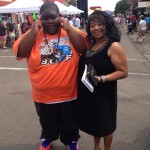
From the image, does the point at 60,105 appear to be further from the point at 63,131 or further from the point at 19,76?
the point at 19,76

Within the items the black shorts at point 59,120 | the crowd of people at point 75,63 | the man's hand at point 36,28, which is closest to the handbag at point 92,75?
the crowd of people at point 75,63

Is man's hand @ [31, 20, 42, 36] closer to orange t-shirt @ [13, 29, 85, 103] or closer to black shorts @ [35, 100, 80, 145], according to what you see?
orange t-shirt @ [13, 29, 85, 103]

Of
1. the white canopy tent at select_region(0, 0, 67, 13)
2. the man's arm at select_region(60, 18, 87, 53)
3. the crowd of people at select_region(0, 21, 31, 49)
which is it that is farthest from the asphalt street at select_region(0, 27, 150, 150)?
the crowd of people at select_region(0, 21, 31, 49)

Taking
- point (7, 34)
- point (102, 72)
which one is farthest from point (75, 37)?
point (7, 34)

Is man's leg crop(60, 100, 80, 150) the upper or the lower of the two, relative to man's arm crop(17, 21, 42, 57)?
lower

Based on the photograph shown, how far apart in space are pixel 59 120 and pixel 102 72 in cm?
84

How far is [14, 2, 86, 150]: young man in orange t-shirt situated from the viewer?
2.88m

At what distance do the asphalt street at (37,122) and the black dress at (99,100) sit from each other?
2.68ft

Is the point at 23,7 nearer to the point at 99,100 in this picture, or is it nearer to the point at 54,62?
the point at 54,62

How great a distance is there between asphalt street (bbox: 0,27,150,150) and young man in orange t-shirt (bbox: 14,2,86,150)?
3.14 ft

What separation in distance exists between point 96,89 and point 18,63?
7.87 m

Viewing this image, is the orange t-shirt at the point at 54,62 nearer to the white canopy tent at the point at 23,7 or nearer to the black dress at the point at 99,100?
the black dress at the point at 99,100

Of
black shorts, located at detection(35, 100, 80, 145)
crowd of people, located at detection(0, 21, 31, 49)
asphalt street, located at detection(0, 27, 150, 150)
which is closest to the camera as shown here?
black shorts, located at detection(35, 100, 80, 145)

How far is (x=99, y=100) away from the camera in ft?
9.62
